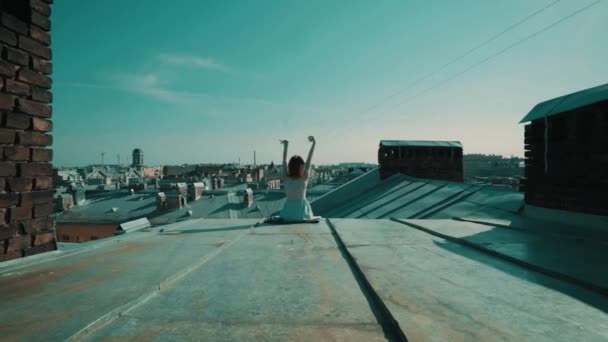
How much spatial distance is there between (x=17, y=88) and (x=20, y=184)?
39.5 inches

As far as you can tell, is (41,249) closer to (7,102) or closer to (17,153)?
(17,153)

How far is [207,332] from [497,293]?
2182 mm

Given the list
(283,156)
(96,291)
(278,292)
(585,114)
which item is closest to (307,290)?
(278,292)

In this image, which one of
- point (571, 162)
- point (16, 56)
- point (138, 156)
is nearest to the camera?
point (16, 56)

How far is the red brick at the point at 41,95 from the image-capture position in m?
3.34

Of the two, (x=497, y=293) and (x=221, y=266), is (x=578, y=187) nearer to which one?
(x=497, y=293)

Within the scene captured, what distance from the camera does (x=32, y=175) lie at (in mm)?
3309

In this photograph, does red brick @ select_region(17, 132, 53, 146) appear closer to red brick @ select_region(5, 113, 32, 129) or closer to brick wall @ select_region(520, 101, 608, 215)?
red brick @ select_region(5, 113, 32, 129)

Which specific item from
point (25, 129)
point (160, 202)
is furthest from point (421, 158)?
point (160, 202)

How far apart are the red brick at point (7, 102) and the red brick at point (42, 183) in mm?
780

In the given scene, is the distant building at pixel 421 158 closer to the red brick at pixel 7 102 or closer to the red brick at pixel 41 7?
the red brick at pixel 41 7

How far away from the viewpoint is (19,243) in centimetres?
322

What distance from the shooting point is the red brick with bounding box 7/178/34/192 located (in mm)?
3097

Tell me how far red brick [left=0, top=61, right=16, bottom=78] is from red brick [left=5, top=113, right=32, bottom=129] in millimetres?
396
